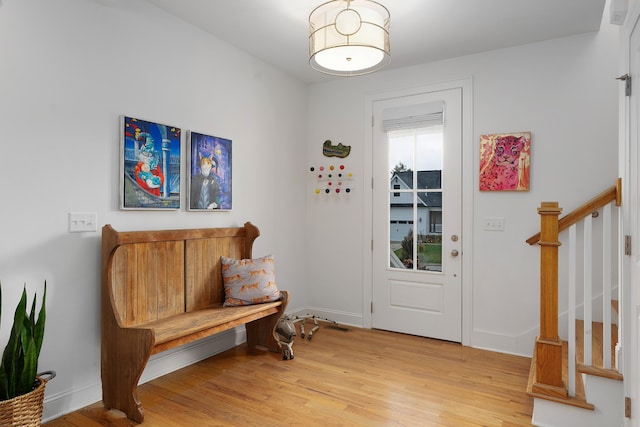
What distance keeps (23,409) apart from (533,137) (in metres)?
3.68

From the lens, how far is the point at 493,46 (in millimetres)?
3314

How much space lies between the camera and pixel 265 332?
3264mm

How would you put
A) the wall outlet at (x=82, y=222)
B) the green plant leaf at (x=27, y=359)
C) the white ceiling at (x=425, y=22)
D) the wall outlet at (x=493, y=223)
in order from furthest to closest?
1. the wall outlet at (x=493, y=223)
2. the white ceiling at (x=425, y=22)
3. the wall outlet at (x=82, y=222)
4. the green plant leaf at (x=27, y=359)

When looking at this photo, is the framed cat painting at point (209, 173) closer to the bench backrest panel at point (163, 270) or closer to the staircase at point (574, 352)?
the bench backrest panel at point (163, 270)

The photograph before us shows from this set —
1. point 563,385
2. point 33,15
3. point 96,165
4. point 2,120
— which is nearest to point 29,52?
point 33,15

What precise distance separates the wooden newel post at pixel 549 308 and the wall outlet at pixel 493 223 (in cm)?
116

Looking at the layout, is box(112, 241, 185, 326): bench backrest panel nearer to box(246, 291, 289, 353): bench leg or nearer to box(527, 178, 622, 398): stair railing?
box(246, 291, 289, 353): bench leg

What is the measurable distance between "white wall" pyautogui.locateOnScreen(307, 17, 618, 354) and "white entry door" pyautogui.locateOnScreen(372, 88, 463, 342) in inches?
5.2

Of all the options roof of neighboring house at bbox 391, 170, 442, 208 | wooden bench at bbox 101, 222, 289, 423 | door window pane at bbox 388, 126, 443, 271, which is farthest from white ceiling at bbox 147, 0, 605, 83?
wooden bench at bbox 101, 222, 289, 423

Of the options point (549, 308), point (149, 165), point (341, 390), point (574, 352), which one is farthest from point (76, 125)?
point (574, 352)

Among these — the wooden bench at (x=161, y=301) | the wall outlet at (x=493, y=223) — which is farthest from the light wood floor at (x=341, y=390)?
the wall outlet at (x=493, y=223)

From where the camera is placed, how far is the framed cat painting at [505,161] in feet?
10.6

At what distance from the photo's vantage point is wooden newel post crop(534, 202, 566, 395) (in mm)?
2170

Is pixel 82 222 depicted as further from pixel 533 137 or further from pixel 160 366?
A: pixel 533 137
